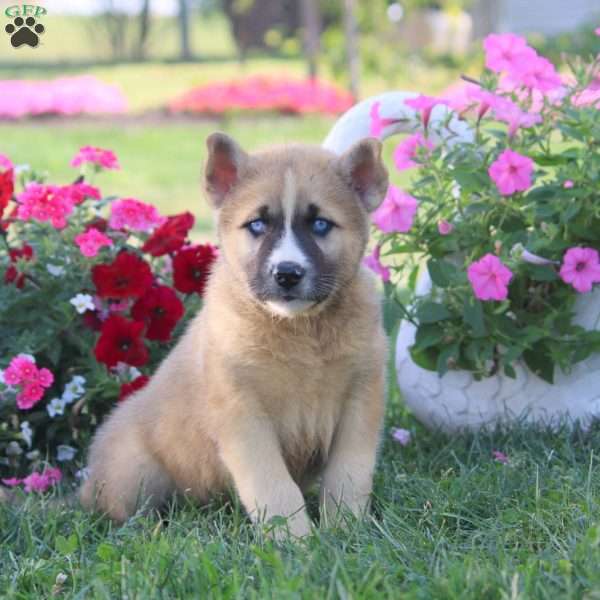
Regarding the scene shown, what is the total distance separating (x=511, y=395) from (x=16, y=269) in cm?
211

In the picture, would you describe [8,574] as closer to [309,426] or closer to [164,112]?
[309,426]

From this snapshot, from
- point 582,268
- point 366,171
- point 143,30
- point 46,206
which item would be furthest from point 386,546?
point 143,30

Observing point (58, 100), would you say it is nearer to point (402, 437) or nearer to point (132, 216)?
point (132, 216)

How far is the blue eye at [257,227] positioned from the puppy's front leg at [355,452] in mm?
602

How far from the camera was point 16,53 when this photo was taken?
24.9m

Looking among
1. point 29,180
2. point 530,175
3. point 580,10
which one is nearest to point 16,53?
point 580,10

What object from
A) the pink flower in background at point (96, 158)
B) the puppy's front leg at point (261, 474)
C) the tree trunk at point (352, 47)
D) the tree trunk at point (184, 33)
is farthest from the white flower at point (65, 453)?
the tree trunk at point (184, 33)

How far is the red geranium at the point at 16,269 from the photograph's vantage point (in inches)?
177

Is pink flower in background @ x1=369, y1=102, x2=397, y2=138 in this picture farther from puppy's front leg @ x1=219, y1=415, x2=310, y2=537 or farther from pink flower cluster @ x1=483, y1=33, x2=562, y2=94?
puppy's front leg @ x1=219, y1=415, x2=310, y2=537

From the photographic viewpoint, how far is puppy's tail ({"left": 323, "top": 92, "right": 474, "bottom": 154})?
4.59 meters

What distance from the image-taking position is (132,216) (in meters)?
4.77

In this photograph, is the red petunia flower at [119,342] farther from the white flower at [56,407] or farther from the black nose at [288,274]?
the black nose at [288,274]

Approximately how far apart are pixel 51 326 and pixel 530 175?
6.61ft

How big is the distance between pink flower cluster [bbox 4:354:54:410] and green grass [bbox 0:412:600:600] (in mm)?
518
